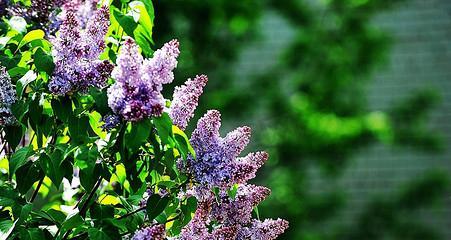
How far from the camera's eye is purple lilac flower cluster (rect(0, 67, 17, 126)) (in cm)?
179

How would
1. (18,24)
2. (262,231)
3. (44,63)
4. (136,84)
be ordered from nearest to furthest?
(136,84) < (44,63) < (262,231) < (18,24)

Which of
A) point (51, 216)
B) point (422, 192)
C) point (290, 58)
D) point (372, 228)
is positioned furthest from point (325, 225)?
point (51, 216)

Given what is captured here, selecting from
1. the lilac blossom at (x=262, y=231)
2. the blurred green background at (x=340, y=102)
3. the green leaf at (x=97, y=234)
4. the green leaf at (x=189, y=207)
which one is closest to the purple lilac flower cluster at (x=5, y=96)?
the green leaf at (x=97, y=234)

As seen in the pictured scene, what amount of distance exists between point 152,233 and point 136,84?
0.29 meters

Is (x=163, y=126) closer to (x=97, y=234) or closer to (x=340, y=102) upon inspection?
(x=97, y=234)

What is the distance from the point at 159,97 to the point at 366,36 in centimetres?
469

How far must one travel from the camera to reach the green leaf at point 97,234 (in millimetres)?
1725

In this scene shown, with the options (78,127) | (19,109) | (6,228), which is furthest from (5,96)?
(6,228)

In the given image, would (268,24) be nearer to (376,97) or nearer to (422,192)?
(376,97)

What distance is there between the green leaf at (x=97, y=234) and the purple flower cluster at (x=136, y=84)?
258 millimetres

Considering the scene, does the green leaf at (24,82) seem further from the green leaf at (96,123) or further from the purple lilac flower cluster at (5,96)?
the green leaf at (96,123)

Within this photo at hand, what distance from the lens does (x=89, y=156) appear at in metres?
1.70

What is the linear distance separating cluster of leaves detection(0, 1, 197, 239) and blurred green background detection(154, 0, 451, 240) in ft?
12.5

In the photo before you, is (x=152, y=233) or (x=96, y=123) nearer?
(x=152, y=233)
